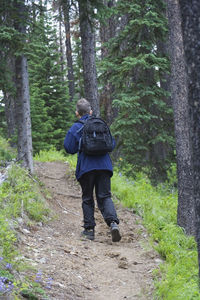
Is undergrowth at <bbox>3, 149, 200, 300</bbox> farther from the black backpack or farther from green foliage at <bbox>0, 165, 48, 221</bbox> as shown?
the black backpack

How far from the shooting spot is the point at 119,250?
5535 mm

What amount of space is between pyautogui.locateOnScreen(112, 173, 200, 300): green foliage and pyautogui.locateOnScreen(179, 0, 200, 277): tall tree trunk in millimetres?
1527

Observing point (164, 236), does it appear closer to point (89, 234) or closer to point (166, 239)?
point (166, 239)

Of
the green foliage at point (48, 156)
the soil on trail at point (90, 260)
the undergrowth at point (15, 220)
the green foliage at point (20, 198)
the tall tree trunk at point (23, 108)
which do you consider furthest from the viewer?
the green foliage at point (48, 156)

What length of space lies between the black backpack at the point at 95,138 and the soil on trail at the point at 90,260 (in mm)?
1571

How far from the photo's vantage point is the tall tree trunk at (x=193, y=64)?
8.80 ft

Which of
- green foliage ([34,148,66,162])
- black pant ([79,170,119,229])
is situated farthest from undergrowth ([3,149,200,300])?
green foliage ([34,148,66,162])

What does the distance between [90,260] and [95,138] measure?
195cm

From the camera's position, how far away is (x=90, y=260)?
4.98 meters

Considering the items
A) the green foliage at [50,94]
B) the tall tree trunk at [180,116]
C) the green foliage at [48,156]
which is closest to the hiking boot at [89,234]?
the tall tree trunk at [180,116]

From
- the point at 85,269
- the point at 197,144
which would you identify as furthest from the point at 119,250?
the point at 197,144

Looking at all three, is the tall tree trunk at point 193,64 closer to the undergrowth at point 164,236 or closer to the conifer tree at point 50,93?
the undergrowth at point 164,236

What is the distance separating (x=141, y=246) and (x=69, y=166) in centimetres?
722

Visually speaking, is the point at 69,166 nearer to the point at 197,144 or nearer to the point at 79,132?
the point at 79,132
